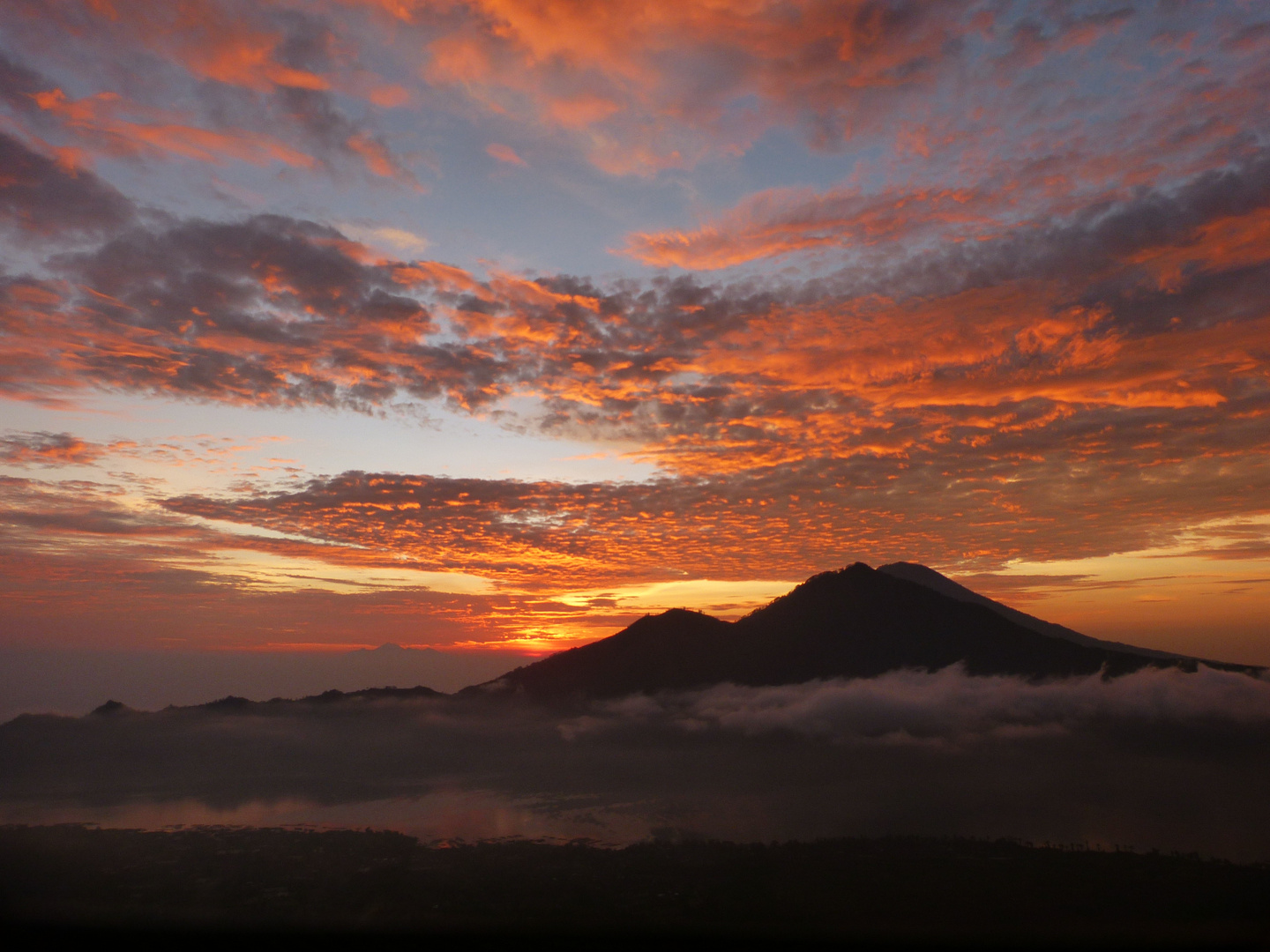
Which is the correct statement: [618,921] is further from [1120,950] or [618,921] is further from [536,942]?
[1120,950]

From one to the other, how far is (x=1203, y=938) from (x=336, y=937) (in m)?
244

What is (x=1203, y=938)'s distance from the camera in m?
190

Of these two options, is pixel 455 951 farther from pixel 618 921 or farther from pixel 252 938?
pixel 252 938

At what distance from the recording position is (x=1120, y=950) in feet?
594

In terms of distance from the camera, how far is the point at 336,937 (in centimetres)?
19600

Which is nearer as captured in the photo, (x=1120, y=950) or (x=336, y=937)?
(x=1120, y=950)

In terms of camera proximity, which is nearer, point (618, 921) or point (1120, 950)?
point (1120, 950)

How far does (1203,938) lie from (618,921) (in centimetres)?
16314

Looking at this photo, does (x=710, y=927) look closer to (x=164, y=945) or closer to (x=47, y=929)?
(x=164, y=945)

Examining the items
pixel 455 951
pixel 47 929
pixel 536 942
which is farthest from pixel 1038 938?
pixel 47 929

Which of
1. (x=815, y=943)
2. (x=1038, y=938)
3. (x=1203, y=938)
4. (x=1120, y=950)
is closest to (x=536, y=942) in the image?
(x=815, y=943)

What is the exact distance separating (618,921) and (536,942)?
82.3ft

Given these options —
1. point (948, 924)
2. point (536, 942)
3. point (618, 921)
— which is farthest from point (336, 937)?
point (948, 924)

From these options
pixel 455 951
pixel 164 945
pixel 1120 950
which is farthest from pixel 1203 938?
pixel 164 945
